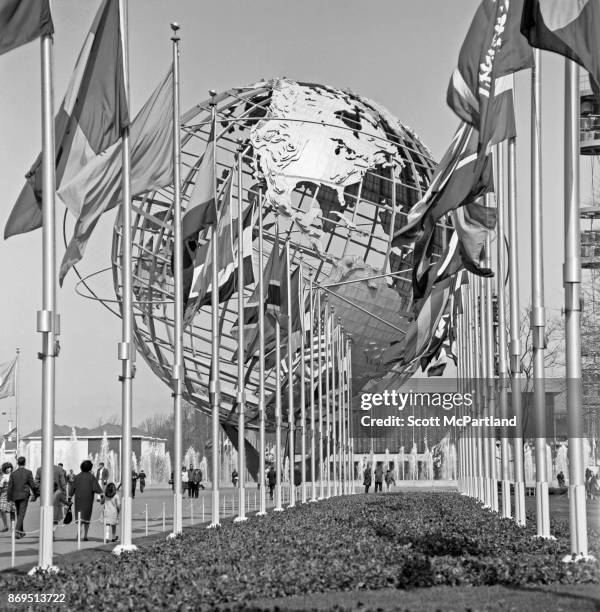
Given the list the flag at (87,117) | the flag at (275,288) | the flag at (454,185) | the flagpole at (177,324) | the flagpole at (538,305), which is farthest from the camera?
the flag at (275,288)

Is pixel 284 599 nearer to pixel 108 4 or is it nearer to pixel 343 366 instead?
pixel 108 4

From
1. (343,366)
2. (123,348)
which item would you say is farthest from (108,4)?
(343,366)

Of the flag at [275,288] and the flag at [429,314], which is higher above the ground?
the flag at [275,288]

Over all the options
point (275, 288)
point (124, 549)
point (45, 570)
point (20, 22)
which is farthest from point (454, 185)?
point (275, 288)

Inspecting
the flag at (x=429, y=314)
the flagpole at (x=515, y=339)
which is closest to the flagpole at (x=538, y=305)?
the flagpole at (x=515, y=339)

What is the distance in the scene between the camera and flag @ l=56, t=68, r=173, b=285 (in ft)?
57.5

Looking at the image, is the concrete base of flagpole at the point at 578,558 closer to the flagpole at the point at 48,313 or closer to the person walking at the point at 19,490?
the flagpole at the point at 48,313

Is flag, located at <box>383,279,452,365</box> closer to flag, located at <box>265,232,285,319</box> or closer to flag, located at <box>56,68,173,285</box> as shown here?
flag, located at <box>265,232,285,319</box>

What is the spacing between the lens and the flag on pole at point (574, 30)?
13344 millimetres

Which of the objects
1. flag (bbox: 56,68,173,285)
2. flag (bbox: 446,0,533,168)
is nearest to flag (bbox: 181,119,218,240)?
flag (bbox: 56,68,173,285)

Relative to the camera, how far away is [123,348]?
17.5m

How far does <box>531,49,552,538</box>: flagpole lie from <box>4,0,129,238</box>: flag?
235 inches

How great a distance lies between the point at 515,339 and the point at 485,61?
6.20m

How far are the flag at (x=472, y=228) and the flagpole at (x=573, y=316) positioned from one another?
6.82 meters
